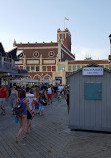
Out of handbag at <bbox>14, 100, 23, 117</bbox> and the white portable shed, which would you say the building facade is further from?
handbag at <bbox>14, 100, 23, 117</bbox>

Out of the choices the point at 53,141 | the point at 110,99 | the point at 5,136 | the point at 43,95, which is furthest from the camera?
the point at 43,95

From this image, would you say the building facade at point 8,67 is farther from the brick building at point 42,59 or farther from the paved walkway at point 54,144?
the paved walkway at point 54,144

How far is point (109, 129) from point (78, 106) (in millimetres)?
1426

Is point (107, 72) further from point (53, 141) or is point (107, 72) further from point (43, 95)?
point (43, 95)

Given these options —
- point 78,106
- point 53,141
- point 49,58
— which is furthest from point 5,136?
point 49,58

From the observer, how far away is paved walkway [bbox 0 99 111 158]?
5.12m

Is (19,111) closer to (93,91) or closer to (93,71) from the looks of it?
(93,91)

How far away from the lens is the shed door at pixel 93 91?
736 cm

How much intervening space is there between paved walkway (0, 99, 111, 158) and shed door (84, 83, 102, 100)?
1398 millimetres

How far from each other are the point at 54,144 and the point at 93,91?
259cm

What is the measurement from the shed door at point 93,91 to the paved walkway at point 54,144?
1.40 metres

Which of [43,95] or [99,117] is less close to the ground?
[43,95]

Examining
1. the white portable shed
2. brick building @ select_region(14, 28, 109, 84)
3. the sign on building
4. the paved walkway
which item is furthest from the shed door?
brick building @ select_region(14, 28, 109, 84)

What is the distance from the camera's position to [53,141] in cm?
621
